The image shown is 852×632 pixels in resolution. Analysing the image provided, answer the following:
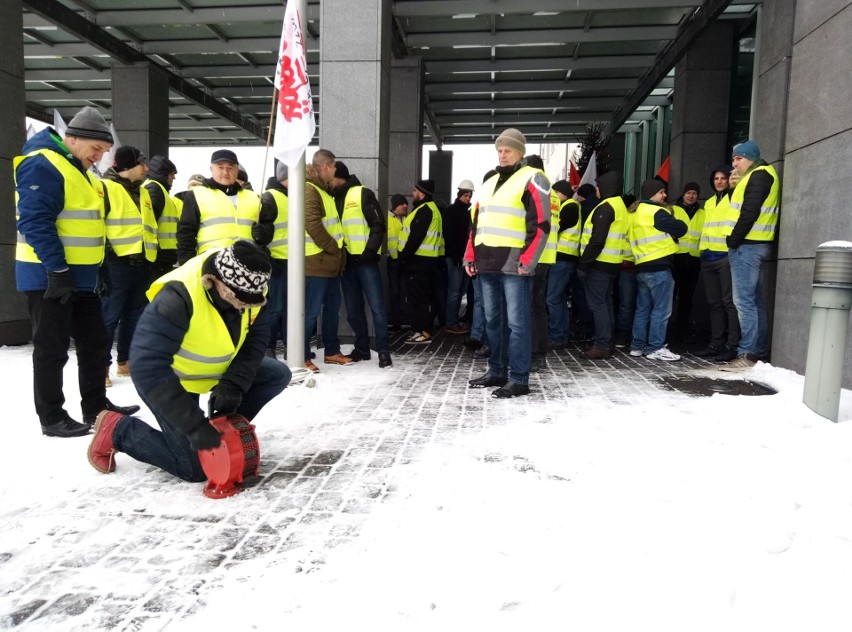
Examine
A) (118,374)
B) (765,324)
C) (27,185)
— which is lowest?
(118,374)

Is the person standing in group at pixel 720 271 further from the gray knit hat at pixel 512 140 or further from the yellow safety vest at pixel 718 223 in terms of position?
the gray knit hat at pixel 512 140

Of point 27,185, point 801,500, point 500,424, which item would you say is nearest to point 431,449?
point 500,424

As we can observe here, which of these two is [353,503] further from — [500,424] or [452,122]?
[452,122]

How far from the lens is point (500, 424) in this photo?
14.6ft

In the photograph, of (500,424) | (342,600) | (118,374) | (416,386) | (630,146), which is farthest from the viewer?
(630,146)

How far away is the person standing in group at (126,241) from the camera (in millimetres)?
5617

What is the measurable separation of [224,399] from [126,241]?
3.15m

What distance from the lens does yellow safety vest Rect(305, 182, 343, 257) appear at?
6.34 metres

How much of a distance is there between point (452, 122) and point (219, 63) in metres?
6.92

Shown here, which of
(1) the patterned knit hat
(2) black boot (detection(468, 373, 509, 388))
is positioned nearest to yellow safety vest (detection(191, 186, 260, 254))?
(2) black boot (detection(468, 373, 509, 388))

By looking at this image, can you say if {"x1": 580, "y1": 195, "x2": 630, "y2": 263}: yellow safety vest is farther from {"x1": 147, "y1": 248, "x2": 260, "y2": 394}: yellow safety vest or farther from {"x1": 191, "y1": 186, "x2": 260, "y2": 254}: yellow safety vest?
{"x1": 147, "y1": 248, "x2": 260, "y2": 394}: yellow safety vest

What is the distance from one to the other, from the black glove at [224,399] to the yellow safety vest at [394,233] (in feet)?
22.2

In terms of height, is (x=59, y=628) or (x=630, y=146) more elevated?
(x=630, y=146)

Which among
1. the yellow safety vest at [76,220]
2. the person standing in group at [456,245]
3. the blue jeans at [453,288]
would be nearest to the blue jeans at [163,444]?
the yellow safety vest at [76,220]
